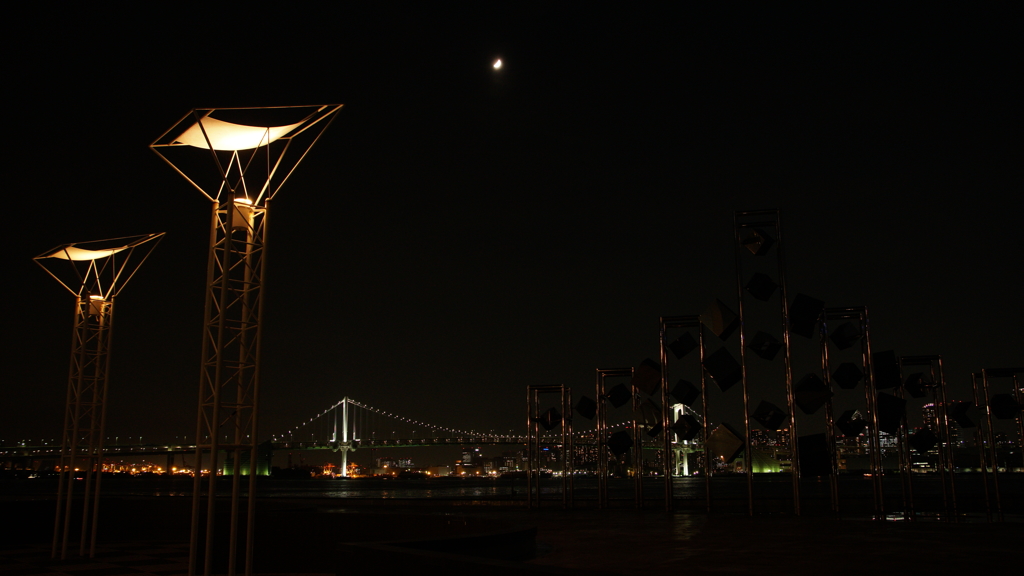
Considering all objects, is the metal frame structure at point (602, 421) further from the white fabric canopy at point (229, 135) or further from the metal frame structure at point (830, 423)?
the white fabric canopy at point (229, 135)

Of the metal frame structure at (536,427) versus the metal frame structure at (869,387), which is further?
the metal frame structure at (536,427)

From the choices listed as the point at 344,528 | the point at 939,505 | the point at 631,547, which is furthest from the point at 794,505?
the point at 344,528

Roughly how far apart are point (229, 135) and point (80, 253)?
484 cm

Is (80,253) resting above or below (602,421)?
above

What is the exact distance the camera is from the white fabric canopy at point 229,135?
329 inches

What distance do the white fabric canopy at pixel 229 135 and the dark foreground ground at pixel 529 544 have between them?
444 centimetres

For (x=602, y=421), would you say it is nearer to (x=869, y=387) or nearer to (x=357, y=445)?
(x=869, y=387)

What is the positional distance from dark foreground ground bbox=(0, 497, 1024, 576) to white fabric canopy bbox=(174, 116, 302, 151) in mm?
4444

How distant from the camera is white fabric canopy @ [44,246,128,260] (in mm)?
11643

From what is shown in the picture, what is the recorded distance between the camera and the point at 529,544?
8359 millimetres

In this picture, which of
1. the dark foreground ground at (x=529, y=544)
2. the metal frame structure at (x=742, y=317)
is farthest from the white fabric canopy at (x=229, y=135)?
the metal frame structure at (x=742, y=317)

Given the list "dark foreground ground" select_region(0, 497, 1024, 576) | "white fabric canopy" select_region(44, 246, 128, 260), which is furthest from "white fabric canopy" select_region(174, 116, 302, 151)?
"dark foreground ground" select_region(0, 497, 1024, 576)

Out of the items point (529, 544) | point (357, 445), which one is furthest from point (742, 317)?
point (357, 445)

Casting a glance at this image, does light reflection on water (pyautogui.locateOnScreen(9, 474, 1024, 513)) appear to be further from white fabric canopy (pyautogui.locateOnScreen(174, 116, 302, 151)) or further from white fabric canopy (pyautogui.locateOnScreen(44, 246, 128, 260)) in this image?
white fabric canopy (pyautogui.locateOnScreen(174, 116, 302, 151))
